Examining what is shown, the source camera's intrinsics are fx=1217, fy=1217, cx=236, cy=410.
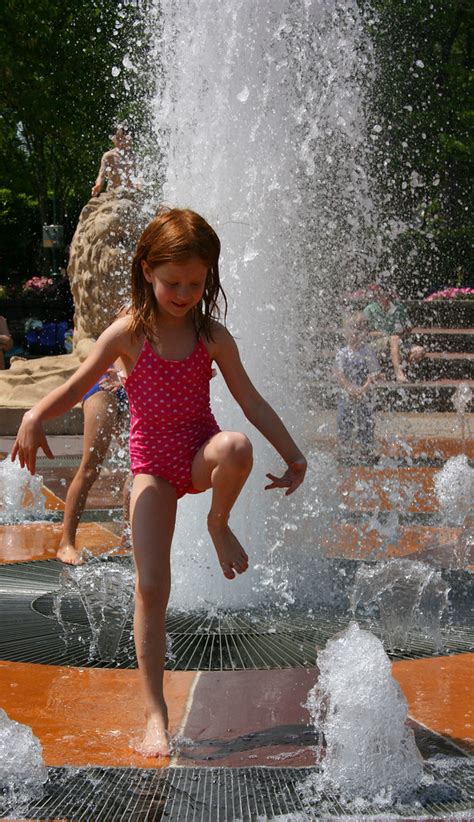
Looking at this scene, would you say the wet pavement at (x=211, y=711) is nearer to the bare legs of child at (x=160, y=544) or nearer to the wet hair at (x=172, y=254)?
the bare legs of child at (x=160, y=544)

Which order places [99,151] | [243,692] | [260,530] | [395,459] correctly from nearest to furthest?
[243,692]
[260,530]
[395,459]
[99,151]

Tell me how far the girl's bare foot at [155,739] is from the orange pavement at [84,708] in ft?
0.07

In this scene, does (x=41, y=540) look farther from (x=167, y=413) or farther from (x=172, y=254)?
(x=172, y=254)

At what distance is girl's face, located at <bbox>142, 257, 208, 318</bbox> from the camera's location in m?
3.21

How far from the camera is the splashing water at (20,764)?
2.77 meters

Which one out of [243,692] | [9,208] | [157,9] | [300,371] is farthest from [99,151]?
[243,692]

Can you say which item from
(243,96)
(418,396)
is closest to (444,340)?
(418,396)

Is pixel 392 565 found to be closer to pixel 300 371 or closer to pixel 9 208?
pixel 300 371

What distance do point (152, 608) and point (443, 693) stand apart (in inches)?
40.8

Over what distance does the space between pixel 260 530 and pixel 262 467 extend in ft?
0.98

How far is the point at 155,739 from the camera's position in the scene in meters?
3.08

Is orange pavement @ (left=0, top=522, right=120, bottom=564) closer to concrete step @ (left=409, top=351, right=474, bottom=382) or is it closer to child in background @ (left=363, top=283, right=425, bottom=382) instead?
child in background @ (left=363, top=283, right=425, bottom=382)

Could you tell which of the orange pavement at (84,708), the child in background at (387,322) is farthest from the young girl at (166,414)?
the child in background at (387,322)

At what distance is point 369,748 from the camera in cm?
284
